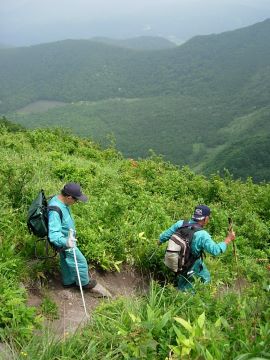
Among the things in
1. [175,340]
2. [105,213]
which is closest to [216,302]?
[175,340]

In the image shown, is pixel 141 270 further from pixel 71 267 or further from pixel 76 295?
pixel 71 267

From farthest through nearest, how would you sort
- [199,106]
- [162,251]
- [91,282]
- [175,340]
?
1. [199,106]
2. [162,251]
3. [91,282]
4. [175,340]

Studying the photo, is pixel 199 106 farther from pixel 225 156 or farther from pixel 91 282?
pixel 91 282

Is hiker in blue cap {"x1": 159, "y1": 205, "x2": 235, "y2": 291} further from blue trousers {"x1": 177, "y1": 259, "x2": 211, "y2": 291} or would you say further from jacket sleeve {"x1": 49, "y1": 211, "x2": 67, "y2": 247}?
jacket sleeve {"x1": 49, "y1": 211, "x2": 67, "y2": 247}

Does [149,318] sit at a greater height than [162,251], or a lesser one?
greater

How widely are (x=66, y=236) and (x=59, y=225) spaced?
1.41 feet

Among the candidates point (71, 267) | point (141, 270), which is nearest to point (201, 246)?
point (141, 270)

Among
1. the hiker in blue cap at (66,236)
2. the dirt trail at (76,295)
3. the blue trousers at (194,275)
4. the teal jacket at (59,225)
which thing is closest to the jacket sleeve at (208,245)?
the blue trousers at (194,275)

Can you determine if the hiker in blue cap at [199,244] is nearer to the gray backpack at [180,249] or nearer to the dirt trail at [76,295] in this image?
the gray backpack at [180,249]

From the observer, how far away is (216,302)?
4734 mm

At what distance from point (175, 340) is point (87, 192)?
5.94 m

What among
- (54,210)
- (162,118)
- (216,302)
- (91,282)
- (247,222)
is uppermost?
(54,210)

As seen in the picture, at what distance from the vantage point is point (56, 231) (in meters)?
5.45

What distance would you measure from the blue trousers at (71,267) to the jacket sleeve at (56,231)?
11.2 inches
